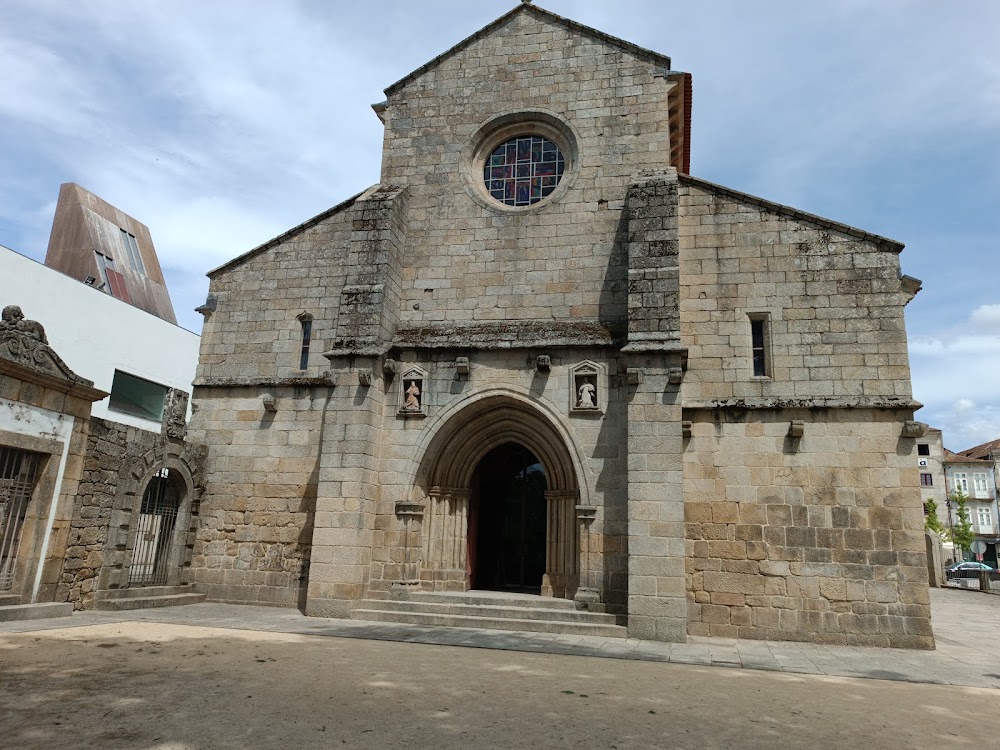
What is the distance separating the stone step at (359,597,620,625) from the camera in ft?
31.1

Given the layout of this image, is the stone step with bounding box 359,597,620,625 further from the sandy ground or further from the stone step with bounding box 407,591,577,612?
the sandy ground

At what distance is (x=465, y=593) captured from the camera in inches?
410

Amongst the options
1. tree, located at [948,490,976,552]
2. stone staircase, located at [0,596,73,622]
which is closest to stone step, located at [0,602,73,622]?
stone staircase, located at [0,596,73,622]

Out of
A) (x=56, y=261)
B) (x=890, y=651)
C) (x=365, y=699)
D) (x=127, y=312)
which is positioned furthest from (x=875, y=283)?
(x=56, y=261)

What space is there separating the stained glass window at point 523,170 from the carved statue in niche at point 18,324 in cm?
737

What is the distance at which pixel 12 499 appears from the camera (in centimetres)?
870

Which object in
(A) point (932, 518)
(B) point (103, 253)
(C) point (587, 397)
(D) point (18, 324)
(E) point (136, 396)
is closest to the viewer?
(D) point (18, 324)

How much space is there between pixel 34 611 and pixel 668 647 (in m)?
7.91

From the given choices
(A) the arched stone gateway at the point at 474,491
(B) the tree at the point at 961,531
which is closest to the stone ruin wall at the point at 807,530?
(A) the arched stone gateway at the point at 474,491

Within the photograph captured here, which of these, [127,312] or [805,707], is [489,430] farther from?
[127,312]

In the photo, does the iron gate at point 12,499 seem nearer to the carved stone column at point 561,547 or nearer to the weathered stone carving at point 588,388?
the carved stone column at point 561,547

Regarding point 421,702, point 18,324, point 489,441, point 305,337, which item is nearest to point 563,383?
point 489,441

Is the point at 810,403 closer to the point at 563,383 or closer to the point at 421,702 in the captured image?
the point at 563,383

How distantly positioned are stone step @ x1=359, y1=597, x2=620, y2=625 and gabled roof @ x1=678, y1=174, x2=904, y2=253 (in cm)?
681
